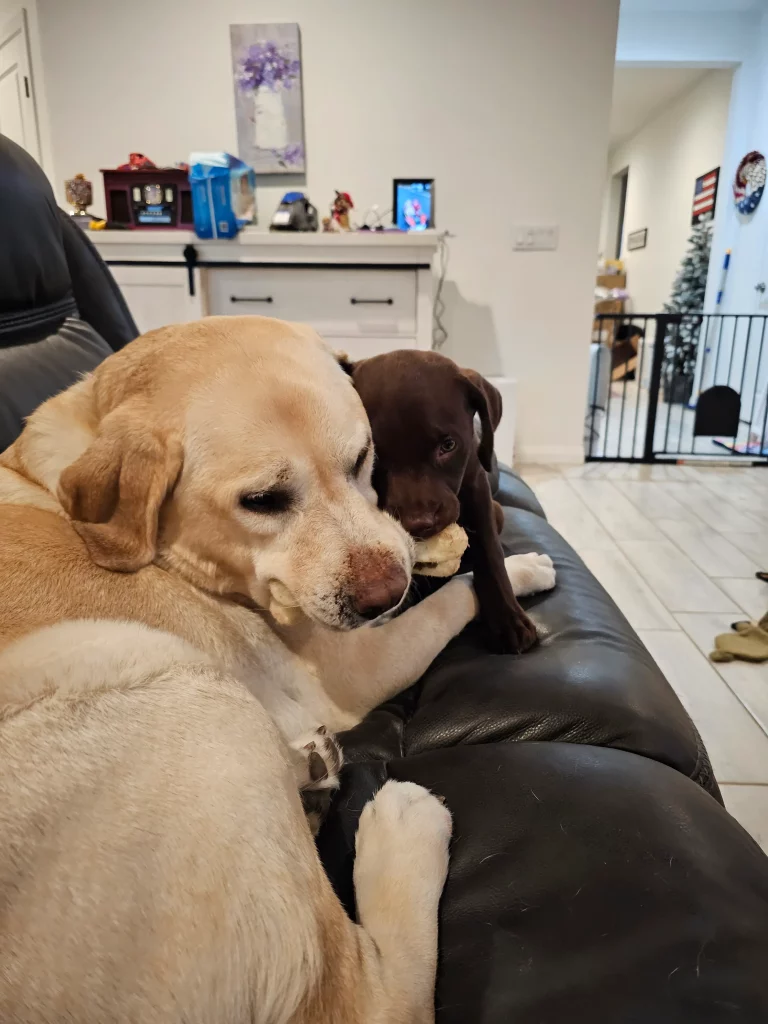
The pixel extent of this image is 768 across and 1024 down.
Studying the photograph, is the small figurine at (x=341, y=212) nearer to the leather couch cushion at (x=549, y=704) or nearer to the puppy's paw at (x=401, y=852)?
the leather couch cushion at (x=549, y=704)

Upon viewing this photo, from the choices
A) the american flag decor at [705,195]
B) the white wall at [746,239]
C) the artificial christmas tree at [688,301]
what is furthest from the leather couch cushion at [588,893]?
the american flag decor at [705,195]

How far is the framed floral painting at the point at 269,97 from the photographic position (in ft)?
12.7

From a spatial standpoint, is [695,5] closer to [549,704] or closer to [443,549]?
[443,549]

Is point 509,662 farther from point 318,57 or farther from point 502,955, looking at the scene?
point 318,57

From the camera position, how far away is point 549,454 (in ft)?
15.2

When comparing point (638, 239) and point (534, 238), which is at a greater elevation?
point (638, 239)

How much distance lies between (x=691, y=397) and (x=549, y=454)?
3.47 metres

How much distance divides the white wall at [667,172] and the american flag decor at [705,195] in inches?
6.3

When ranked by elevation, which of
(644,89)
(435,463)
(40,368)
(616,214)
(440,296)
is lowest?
(435,463)

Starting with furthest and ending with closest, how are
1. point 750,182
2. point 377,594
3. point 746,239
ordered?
point 746,239 < point 750,182 < point 377,594

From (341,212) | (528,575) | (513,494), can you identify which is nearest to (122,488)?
(528,575)

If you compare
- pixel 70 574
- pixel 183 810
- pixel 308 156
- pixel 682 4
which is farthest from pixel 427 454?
pixel 682 4

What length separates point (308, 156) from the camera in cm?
409

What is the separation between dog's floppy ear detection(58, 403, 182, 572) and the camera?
88cm
